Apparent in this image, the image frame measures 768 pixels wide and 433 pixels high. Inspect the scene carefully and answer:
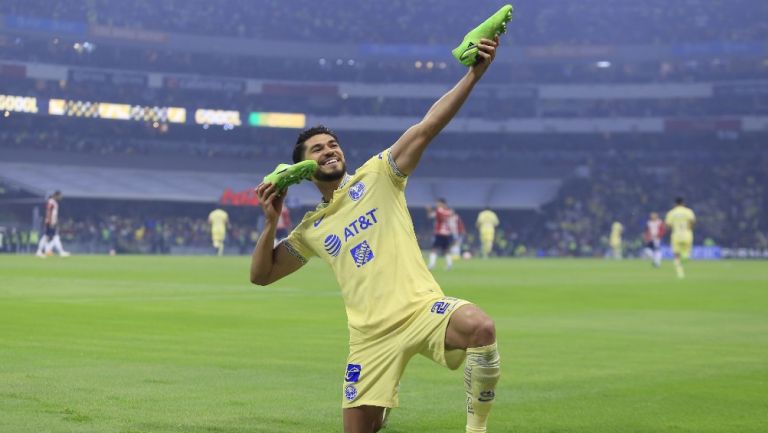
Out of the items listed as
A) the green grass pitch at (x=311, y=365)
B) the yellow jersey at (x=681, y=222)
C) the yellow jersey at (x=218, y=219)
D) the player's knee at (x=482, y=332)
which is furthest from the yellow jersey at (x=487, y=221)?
the player's knee at (x=482, y=332)

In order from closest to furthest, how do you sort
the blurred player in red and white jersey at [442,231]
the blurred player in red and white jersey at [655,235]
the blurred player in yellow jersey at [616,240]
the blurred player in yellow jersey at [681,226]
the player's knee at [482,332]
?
1. the player's knee at [482,332]
2. the blurred player in yellow jersey at [681,226]
3. the blurred player in red and white jersey at [442,231]
4. the blurred player in red and white jersey at [655,235]
5. the blurred player in yellow jersey at [616,240]

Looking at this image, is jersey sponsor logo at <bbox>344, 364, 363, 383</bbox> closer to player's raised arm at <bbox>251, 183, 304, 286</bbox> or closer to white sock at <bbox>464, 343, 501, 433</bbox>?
white sock at <bbox>464, 343, 501, 433</bbox>

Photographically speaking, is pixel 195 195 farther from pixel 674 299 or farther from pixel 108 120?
pixel 674 299

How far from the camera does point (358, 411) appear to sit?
614cm

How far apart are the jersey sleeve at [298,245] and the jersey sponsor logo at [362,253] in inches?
17.8

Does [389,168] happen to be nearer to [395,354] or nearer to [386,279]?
[386,279]

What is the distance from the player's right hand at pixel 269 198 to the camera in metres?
6.04

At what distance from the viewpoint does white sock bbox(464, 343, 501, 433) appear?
19.1 ft

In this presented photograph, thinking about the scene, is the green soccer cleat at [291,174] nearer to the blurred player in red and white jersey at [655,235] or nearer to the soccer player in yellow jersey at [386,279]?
the soccer player in yellow jersey at [386,279]

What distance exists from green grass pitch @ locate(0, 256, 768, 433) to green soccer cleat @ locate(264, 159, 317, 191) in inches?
80.6

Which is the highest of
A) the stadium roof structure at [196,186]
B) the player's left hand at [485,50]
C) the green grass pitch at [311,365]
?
the stadium roof structure at [196,186]

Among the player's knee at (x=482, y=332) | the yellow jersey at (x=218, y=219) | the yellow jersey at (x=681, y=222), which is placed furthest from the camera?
the yellow jersey at (x=218, y=219)

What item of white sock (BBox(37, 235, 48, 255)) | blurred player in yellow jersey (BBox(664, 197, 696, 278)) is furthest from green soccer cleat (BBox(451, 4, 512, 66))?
white sock (BBox(37, 235, 48, 255))

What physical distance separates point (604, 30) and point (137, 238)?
42738 mm
